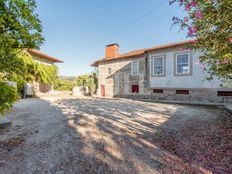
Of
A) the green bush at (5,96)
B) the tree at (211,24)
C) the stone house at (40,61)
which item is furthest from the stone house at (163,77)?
the green bush at (5,96)

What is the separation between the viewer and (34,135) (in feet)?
14.4

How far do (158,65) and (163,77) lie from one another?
51.8 inches

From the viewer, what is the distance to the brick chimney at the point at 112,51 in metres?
20.5

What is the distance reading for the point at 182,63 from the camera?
507 inches

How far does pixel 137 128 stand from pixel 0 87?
4.11 metres

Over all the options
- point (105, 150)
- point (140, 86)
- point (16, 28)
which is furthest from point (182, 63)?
point (16, 28)

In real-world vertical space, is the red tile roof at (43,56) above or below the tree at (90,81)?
above

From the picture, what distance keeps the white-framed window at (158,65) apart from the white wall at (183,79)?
42 centimetres

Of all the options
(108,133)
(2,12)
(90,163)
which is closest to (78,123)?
(108,133)

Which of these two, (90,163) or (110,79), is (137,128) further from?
(110,79)

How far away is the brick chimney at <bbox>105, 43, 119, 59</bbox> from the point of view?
2047cm

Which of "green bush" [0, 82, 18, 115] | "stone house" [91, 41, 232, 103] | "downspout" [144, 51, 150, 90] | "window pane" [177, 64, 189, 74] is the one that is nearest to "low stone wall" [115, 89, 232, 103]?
"stone house" [91, 41, 232, 103]

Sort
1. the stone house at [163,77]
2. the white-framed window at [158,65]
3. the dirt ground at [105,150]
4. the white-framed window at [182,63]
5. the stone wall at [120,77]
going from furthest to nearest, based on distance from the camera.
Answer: the stone wall at [120,77] → the white-framed window at [158,65] → the white-framed window at [182,63] → the stone house at [163,77] → the dirt ground at [105,150]

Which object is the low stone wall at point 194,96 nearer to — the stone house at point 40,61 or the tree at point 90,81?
the tree at point 90,81
